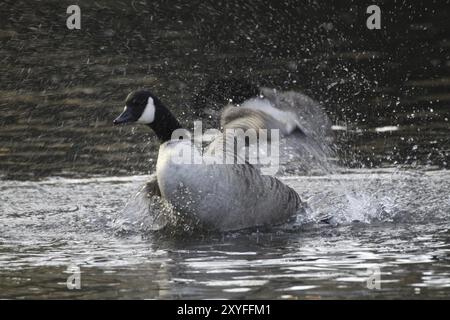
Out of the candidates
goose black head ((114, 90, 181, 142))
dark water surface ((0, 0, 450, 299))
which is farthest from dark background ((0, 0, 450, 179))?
goose black head ((114, 90, 181, 142))

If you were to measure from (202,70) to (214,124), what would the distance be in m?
3.75

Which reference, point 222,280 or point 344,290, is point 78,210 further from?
point 344,290

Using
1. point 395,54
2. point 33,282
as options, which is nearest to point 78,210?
point 33,282

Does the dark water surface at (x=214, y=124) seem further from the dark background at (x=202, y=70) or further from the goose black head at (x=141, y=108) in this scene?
the goose black head at (x=141, y=108)

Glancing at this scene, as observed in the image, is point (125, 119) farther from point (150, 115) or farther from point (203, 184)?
point (203, 184)

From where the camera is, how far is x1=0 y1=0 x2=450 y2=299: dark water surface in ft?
24.4

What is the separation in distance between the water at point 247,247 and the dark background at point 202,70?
0.83m

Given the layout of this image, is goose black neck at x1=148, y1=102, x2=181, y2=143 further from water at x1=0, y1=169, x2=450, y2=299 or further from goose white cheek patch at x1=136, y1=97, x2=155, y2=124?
water at x1=0, y1=169, x2=450, y2=299

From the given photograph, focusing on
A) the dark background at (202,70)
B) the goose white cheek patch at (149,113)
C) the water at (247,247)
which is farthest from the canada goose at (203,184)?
the dark background at (202,70)

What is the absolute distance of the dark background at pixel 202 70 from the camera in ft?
38.4

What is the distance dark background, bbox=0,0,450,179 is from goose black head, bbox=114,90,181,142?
178 cm

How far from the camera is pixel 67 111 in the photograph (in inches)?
519

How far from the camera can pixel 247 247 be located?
27.2 feet

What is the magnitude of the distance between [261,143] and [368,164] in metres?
1.96
